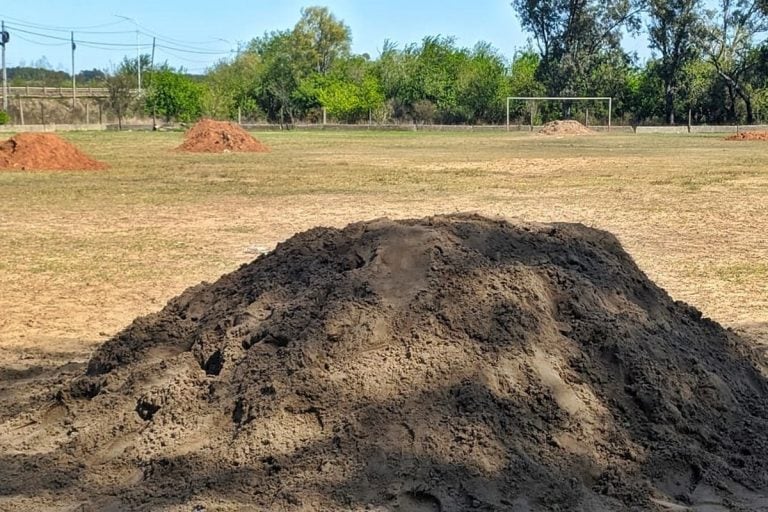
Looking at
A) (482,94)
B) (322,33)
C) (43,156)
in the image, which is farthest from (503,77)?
(43,156)

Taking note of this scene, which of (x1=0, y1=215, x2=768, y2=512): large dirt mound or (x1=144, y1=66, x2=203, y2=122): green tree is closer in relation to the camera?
(x1=0, y1=215, x2=768, y2=512): large dirt mound

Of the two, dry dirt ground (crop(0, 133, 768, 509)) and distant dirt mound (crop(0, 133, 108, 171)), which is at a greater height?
distant dirt mound (crop(0, 133, 108, 171))

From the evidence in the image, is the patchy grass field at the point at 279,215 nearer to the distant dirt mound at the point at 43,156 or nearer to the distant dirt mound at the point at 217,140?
the distant dirt mound at the point at 43,156

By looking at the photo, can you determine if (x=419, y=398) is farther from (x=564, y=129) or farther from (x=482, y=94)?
(x=482, y=94)

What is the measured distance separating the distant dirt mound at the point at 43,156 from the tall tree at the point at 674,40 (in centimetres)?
5660

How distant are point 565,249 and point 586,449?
1.52m

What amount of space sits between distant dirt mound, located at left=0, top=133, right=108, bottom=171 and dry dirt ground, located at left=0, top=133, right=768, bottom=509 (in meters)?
1.18

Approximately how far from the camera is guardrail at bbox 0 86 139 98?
87.0m

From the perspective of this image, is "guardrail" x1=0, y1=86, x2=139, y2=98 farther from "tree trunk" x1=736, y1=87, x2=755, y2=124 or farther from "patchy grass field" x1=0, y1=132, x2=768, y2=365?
"patchy grass field" x1=0, y1=132, x2=768, y2=365

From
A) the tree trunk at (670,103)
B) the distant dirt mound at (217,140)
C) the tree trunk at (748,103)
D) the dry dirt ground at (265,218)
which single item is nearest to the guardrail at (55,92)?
the tree trunk at (670,103)

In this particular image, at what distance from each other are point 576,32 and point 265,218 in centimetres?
7161

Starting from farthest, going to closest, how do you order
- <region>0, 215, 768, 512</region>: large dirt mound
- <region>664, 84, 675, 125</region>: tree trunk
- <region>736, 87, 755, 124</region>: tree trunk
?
<region>664, 84, 675, 125</region>: tree trunk
<region>736, 87, 755, 124</region>: tree trunk
<region>0, 215, 768, 512</region>: large dirt mound

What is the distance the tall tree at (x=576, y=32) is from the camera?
8069cm

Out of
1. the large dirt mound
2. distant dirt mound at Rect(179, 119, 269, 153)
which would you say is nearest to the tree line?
distant dirt mound at Rect(179, 119, 269, 153)
